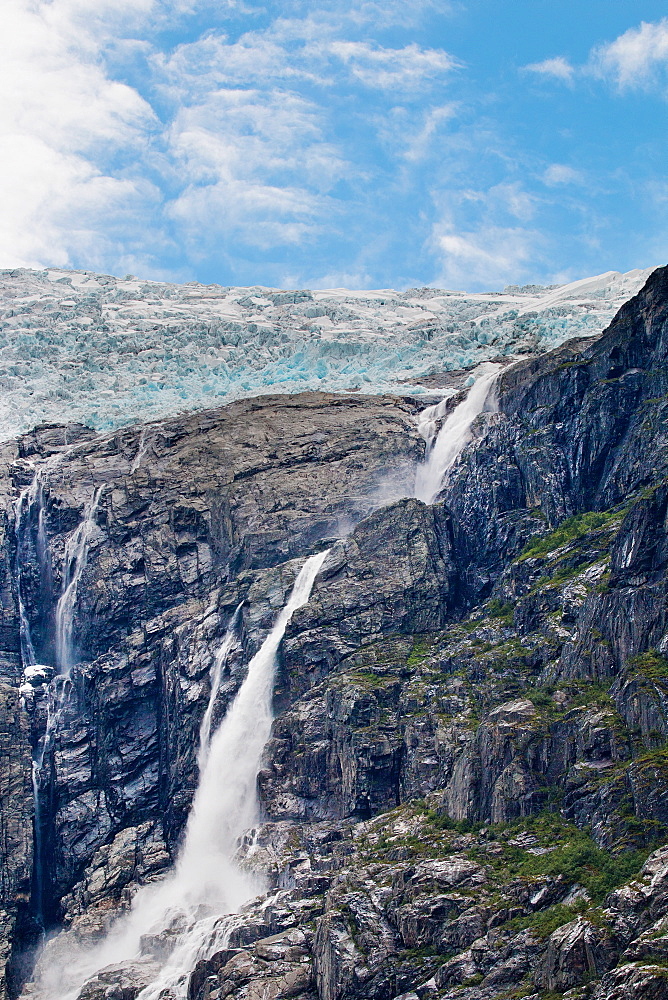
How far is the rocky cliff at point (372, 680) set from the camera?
6328cm

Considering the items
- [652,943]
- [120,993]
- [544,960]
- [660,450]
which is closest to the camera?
[652,943]

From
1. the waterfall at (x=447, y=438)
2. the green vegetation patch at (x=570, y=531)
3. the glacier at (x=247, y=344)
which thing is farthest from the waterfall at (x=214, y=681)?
the glacier at (x=247, y=344)

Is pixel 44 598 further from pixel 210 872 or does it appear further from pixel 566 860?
pixel 566 860

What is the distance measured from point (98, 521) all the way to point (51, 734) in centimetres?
2234

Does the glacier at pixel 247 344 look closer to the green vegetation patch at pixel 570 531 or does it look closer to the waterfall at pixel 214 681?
the waterfall at pixel 214 681

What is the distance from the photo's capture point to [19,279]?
18962 cm

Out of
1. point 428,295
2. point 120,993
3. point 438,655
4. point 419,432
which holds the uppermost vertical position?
point 428,295

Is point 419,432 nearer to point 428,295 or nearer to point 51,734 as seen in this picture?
point 51,734

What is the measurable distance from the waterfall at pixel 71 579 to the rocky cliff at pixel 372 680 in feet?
1.09

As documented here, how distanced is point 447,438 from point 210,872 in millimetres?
47819

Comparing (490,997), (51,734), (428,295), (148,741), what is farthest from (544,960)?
(428,295)

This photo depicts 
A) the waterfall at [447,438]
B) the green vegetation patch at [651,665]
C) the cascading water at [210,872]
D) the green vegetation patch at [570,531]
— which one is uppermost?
the waterfall at [447,438]

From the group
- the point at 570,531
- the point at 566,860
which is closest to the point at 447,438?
the point at 570,531

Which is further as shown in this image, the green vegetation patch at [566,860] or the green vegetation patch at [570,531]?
the green vegetation patch at [570,531]
